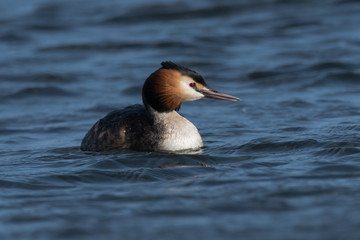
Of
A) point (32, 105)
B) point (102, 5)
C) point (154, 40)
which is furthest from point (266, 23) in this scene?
point (32, 105)

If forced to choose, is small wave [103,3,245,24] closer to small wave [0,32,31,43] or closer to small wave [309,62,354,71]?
small wave [0,32,31,43]

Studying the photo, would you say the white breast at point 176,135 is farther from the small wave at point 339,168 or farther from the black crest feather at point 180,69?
the small wave at point 339,168

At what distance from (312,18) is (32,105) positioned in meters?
8.36

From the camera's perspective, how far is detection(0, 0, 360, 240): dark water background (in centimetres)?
588

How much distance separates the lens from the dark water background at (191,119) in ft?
19.3

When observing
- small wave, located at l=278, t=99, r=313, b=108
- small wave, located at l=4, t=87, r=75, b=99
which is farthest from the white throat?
small wave, located at l=4, t=87, r=75, b=99

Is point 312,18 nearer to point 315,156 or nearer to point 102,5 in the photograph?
point 102,5

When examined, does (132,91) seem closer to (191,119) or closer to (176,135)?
(191,119)

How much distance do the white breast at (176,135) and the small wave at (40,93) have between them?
181 inches

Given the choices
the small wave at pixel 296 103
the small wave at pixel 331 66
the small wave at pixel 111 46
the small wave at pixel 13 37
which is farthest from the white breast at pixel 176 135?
the small wave at pixel 13 37

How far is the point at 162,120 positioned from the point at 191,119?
2428 millimetres

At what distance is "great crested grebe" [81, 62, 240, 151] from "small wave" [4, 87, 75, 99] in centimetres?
444

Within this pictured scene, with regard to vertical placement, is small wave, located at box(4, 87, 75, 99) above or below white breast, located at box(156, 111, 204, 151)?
above

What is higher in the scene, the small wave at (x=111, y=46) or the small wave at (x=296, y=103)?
the small wave at (x=111, y=46)
